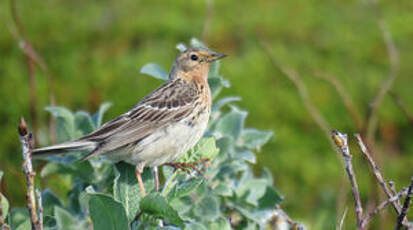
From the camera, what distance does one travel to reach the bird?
11.3ft

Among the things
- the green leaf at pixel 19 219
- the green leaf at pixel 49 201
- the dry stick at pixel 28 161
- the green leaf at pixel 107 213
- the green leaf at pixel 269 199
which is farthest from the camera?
the green leaf at pixel 269 199

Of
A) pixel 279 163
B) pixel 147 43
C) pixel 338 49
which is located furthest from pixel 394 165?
pixel 147 43

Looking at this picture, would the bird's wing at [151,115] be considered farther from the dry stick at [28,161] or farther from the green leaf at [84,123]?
the dry stick at [28,161]

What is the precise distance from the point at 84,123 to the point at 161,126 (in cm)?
52

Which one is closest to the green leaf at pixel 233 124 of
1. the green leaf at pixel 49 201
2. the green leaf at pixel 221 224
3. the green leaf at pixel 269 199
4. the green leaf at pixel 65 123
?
the green leaf at pixel 269 199

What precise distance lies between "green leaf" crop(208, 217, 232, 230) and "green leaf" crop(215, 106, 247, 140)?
0.60m

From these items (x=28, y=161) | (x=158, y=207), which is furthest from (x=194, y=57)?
(x=28, y=161)

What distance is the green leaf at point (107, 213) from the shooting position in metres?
2.39

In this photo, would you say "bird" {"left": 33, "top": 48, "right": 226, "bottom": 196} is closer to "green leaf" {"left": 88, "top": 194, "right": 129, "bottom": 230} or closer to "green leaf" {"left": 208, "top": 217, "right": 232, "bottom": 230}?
"green leaf" {"left": 208, "top": 217, "right": 232, "bottom": 230}

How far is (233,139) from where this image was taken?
3621 mm

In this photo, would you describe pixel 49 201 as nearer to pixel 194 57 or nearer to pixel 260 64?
pixel 194 57

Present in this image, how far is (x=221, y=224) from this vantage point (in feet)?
10.7

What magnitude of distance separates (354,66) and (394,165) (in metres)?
1.68

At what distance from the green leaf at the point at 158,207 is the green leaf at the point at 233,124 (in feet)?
4.08
